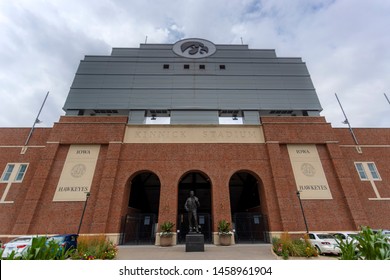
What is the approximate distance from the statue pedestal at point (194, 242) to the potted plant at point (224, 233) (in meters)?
4.95

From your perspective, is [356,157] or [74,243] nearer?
[74,243]

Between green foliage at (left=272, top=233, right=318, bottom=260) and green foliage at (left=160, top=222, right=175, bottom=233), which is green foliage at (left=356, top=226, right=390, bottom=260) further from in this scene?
green foliage at (left=160, top=222, right=175, bottom=233)

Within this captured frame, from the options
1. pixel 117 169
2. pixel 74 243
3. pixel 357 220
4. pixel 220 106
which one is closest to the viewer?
pixel 74 243

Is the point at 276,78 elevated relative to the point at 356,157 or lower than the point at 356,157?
elevated

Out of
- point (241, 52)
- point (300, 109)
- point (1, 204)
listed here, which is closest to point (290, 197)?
point (300, 109)

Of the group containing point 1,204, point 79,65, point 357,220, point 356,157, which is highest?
point 79,65

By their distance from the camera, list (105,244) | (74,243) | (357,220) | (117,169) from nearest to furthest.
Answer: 1. (105,244)
2. (74,243)
3. (357,220)
4. (117,169)

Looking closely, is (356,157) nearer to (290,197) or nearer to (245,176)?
(290,197)

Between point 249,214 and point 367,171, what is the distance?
48.5 feet

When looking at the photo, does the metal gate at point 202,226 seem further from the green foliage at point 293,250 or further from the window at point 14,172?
the window at point 14,172

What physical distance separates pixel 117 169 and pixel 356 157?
2773cm

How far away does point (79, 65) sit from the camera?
29734 millimetres

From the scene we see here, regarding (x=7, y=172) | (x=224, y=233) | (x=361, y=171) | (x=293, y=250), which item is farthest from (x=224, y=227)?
(x=7, y=172)

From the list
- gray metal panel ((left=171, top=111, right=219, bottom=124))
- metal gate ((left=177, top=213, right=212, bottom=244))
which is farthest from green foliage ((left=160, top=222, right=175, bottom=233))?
gray metal panel ((left=171, top=111, right=219, bottom=124))
